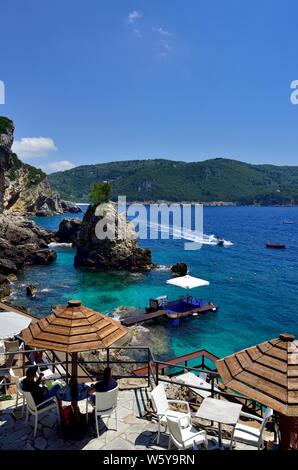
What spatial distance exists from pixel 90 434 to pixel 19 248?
5007cm

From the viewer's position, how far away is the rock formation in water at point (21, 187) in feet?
283

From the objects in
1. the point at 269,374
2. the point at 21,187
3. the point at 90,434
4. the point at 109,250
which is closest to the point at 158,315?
the point at 90,434

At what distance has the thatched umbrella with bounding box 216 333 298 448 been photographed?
4.94 m

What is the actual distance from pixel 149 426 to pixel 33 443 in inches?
93.8

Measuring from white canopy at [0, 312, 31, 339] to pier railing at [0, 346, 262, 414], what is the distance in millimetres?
706

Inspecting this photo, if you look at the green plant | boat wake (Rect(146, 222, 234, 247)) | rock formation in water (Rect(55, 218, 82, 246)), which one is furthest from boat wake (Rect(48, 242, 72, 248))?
the green plant

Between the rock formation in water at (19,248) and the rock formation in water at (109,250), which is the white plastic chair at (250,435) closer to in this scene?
the rock formation in water at (19,248)

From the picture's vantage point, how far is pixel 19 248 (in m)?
53.3

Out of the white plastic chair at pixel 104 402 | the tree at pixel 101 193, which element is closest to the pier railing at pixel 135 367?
the white plastic chair at pixel 104 402

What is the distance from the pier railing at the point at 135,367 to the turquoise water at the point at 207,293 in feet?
14.1

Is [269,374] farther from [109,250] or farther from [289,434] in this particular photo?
[109,250]

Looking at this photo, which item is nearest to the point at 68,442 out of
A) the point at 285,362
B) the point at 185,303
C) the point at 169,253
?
the point at 285,362

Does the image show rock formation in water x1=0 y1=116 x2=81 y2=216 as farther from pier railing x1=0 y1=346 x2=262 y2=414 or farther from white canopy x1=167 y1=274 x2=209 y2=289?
pier railing x1=0 y1=346 x2=262 y2=414
